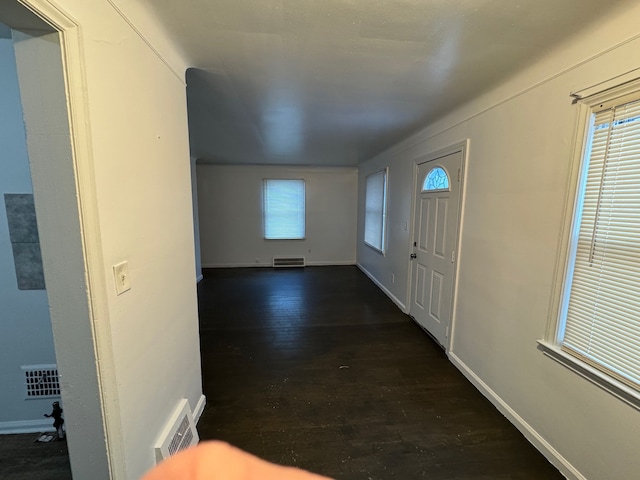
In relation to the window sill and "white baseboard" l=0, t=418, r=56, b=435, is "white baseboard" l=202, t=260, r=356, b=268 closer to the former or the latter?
"white baseboard" l=0, t=418, r=56, b=435

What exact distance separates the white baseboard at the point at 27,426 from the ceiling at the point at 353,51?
95.7 inches

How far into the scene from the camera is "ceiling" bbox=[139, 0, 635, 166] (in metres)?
1.20

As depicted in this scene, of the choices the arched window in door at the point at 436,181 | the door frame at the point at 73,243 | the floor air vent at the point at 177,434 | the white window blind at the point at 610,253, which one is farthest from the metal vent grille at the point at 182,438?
the arched window in door at the point at 436,181

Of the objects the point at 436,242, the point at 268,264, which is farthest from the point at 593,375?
the point at 268,264

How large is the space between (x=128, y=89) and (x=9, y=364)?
1782 mm

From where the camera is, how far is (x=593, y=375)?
1.39 meters

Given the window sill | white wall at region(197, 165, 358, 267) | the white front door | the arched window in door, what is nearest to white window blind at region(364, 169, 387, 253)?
white wall at region(197, 165, 358, 267)

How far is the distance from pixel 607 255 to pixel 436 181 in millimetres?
1755

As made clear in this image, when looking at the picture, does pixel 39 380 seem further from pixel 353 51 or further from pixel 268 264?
pixel 268 264

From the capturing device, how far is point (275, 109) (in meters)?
2.47

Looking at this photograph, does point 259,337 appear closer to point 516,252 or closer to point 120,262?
point 120,262

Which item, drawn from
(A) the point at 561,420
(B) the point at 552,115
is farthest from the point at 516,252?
(A) the point at 561,420

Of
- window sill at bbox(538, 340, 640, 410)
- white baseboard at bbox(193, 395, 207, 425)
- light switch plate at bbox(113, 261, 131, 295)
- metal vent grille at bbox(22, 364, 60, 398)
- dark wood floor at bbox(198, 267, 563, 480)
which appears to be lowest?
dark wood floor at bbox(198, 267, 563, 480)

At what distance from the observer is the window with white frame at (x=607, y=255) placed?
1.25 m
